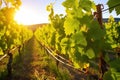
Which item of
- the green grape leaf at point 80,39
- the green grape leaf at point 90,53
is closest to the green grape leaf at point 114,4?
the green grape leaf at point 80,39

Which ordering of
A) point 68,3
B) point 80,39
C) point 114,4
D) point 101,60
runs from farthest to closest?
point 68,3 < point 101,60 < point 80,39 < point 114,4

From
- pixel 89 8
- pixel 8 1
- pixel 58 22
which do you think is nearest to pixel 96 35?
pixel 89 8

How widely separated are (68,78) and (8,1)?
17.8 ft

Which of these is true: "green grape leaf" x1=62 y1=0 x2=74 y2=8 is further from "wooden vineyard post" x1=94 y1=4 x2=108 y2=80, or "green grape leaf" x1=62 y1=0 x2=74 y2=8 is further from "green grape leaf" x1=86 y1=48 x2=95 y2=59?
"green grape leaf" x1=86 y1=48 x2=95 y2=59

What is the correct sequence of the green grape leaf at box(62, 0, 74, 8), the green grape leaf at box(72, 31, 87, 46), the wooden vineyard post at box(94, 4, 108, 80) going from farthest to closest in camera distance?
the green grape leaf at box(62, 0, 74, 8) < the wooden vineyard post at box(94, 4, 108, 80) < the green grape leaf at box(72, 31, 87, 46)

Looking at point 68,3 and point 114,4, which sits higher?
point 68,3

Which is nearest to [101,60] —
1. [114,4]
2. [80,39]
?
[80,39]

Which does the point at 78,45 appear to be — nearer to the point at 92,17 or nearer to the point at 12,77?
the point at 92,17

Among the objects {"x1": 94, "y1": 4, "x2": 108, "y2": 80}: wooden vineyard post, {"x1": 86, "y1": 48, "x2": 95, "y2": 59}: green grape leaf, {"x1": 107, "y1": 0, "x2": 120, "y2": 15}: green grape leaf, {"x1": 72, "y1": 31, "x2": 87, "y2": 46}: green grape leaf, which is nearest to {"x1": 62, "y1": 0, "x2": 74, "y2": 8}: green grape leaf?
{"x1": 94, "y1": 4, "x2": 108, "y2": 80}: wooden vineyard post

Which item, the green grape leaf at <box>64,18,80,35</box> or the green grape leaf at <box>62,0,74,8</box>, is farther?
the green grape leaf at <box>62,0,74,8</box>

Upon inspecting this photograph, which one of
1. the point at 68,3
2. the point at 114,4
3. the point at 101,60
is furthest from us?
the point at 68,3

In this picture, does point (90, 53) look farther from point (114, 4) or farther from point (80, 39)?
point (114, 4)

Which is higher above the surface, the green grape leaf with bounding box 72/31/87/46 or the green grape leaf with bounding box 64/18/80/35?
the green grape leaf with bounding box 64/18/80/35

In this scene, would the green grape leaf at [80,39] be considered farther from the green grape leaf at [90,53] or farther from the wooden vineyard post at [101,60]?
the wooden vineyard post at [101,60]
